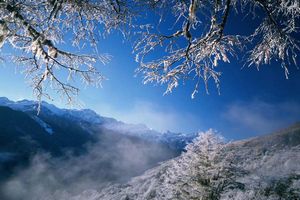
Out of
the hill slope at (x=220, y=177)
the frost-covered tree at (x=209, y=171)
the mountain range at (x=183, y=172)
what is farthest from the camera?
the mountain range at (x=183, y=172)

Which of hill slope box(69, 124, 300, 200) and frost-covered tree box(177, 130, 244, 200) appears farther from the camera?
hill slope box(69, 124, 300, 200)

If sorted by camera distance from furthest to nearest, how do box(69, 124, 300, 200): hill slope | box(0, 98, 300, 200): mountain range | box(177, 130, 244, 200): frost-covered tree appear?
1. box(0, 98, 300, 200): mountain range
2. box(69, 124, 300, 200): hill slope
3. box(177, 130, 244, 200): frost-covered tree

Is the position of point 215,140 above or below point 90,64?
above

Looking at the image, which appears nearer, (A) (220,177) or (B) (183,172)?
(A) (220,177)

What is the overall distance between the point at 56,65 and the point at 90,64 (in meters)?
0.74

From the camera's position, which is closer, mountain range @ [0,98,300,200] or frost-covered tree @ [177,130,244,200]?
frost-covered tree @ [177,130,244,200]

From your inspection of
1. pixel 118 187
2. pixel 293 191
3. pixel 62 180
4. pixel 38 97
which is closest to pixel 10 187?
pixel 62 180

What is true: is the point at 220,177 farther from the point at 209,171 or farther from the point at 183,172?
the point at 183,172

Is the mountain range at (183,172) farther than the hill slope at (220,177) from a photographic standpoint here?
Yes

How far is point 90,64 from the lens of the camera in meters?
8.02

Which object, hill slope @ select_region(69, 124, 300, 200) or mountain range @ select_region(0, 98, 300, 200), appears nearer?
hill slope @ select_region(69, 124, 300, 200)

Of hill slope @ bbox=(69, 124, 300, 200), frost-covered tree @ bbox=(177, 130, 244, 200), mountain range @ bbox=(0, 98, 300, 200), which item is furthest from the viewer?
mountain range @ bbox=(0, 98, 300, 200)

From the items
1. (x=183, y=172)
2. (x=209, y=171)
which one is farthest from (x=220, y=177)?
(x=183, y=172)

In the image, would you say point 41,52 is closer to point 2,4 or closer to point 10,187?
point 2,4
